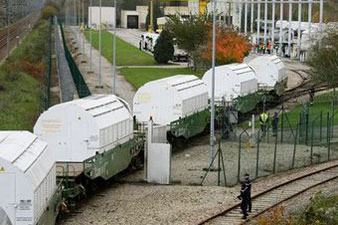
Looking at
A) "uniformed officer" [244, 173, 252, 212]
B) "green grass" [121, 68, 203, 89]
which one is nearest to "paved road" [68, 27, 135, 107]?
"green grass" [121, 68, 203, 89]

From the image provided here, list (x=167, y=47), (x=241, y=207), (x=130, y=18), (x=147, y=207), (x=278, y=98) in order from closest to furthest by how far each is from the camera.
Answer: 1. (x=241, y=207)
2. (x=147, y=207)
3. (x=278, y=98)
4. (x=167, y=47)
5. (x=130, y=18)

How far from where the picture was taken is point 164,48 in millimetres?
82562

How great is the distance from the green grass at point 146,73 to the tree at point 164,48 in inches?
195

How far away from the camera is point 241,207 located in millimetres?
23344

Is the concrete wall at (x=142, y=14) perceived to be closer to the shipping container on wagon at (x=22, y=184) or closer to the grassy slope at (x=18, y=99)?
the grassy slope at (x=18, y=99)

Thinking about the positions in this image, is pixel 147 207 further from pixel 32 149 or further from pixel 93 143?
pixel 32 149

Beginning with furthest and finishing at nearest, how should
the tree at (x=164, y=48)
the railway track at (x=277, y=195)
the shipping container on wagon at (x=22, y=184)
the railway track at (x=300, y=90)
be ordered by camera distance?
the tree at (x=164, y=48), the railway track at (x=300, y=90), the railway track at (x=277, y=195), the shipping container on wagon at (x=22, y=184)

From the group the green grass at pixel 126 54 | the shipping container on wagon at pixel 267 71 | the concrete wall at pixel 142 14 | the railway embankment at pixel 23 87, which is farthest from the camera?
the concrete wall at pixel 142 14

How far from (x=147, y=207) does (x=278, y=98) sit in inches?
1255

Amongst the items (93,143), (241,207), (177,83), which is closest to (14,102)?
(177,83)

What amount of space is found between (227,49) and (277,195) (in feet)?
130

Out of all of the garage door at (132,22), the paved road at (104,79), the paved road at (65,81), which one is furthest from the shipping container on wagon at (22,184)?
the garage door at (132,22)

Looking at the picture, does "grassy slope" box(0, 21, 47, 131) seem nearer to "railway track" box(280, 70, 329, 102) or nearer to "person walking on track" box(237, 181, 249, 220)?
"person walking on track" box(237, 181, 249, 220)

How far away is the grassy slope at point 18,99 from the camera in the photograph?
4084cm
